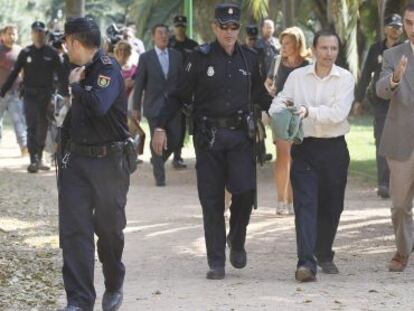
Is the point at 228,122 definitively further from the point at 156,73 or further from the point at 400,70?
the point at 156,73

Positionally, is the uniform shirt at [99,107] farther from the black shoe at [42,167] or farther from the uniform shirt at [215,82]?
the black shoe at [42,167]

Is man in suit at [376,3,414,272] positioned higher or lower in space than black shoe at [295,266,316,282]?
higher

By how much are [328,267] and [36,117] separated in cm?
909

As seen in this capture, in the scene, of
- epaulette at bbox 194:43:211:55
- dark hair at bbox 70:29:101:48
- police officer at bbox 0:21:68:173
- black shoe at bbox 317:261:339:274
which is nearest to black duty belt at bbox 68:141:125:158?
dark hair at bbox 70:29:101:48

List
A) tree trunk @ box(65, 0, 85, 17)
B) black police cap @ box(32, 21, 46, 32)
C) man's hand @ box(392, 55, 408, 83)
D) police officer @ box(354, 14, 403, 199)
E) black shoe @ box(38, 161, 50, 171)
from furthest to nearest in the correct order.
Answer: black shoe @ box(38, 161, 50, 171)
black police cap @ box(32, 21, 46, 32)
tree trunk @ box(65, 0, 85, 17)
police officer @ box(354, 14, 403, 199)
man's hand @ box(392, 55, 408, 83)

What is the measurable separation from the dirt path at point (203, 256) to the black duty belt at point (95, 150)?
113 cm

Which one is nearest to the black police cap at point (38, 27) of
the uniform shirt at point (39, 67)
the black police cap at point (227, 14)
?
the uniform shirt at point (39, 67)

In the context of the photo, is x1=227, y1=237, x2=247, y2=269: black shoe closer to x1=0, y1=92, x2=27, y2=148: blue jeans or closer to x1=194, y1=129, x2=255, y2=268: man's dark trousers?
x1=194, y1=129, x2=255, y2=268: man's dark trousers

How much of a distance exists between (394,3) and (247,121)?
8.27 metres

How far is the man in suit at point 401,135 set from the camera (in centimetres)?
893

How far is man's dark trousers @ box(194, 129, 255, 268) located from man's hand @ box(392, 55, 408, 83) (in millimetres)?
1231

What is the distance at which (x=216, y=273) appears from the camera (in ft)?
29.8

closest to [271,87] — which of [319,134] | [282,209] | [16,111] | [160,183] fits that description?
[282,209]

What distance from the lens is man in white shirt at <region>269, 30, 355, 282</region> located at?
29.2 feet
